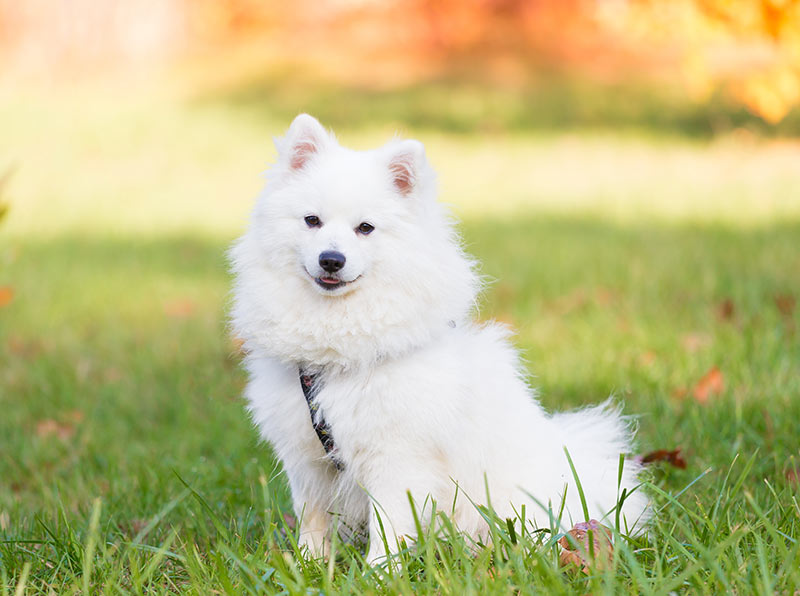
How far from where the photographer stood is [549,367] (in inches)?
175

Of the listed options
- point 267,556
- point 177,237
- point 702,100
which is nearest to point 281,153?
point 267,556

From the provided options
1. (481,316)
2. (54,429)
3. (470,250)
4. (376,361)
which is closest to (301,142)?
(376,361)

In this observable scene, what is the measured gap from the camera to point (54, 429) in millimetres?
4059

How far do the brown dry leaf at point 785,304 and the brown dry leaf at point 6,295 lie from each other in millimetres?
4991

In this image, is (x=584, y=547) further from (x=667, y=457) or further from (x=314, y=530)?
(x=667, y=457)

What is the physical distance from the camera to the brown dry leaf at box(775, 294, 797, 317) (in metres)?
4.99

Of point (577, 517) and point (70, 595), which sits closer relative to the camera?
point (70, 595)

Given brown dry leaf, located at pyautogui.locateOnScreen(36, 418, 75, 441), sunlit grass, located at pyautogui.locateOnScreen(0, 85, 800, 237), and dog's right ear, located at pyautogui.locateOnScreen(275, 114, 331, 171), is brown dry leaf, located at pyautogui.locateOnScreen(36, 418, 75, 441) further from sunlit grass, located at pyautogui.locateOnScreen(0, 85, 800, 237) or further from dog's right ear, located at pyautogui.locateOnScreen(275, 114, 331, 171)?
sunlit grass, located at pyautogui.locateOnScreen(0, 85, 800, 237)

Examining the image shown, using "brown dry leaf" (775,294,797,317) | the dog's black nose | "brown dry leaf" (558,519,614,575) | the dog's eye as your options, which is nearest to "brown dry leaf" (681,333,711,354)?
"brown dry leaf" (775,294,797,317)

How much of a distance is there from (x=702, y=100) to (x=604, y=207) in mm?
6302

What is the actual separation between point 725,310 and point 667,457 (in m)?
2.10

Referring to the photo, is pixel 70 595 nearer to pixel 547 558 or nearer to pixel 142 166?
pixel 547 558

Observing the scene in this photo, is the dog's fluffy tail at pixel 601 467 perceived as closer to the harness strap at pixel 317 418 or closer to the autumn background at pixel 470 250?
the autumn background at pixel 470 250

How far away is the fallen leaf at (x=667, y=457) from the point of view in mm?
3236
